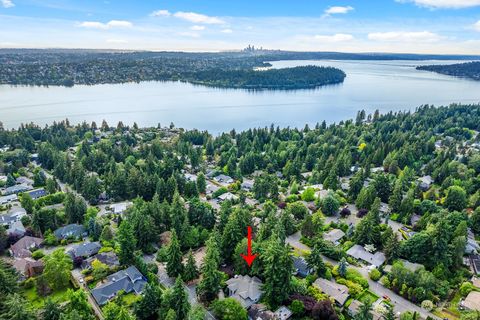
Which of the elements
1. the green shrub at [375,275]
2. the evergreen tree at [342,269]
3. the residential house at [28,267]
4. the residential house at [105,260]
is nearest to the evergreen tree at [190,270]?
the residential house at [105,260]

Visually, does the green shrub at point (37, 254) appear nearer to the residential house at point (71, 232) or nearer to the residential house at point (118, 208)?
the residential house at point (71, 232)

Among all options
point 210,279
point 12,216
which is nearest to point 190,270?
point 210,279

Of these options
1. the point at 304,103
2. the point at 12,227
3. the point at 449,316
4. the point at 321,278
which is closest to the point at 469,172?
the point at 449,316

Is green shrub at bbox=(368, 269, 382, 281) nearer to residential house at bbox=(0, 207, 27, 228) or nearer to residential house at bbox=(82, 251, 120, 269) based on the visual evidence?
residential house at bbox=(82, 251, 120, 269)

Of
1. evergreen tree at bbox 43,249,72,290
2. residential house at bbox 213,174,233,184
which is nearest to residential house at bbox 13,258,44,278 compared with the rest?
evergreen tree at bbox 43,249,72,290

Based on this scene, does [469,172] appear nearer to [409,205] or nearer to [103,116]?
[409,205]
